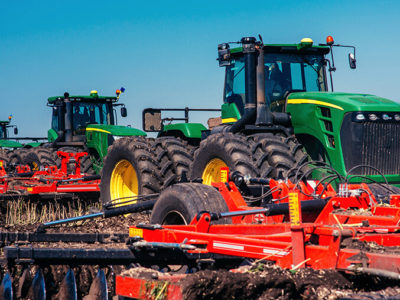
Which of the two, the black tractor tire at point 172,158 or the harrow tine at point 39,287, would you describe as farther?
the black tractor tire at point 172,158

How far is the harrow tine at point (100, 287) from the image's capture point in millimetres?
4891

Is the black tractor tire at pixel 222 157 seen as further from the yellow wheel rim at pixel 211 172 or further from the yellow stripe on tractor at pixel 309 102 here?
the yellow stripe on tractor at pixel 309 102

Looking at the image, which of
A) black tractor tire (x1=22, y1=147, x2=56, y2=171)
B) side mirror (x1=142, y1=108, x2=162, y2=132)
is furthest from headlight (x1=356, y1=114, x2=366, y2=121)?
black tractor tire (x1=22, y1=147, x2=56, y2=171)

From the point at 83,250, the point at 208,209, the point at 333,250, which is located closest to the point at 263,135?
the point at 208,209

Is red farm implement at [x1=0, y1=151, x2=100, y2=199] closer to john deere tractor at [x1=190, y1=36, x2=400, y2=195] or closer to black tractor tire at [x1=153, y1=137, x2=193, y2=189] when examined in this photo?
black tractor tire at [x1=153, y1=137, x2=193, y2=189]

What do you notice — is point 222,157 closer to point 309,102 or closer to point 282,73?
point 309,102

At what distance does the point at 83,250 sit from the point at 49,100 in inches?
500

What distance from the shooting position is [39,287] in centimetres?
508

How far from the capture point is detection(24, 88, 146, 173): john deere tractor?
15.2 m

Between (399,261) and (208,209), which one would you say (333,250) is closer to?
(399,261)

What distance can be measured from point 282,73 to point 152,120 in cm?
293

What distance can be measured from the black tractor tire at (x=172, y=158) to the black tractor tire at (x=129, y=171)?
0.10 meters

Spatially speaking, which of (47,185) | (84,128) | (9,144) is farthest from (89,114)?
(9,144)

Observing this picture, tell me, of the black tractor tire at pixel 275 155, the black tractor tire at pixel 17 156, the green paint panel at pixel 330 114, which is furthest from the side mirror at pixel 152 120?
the black tractor tire at pixel 17 156
